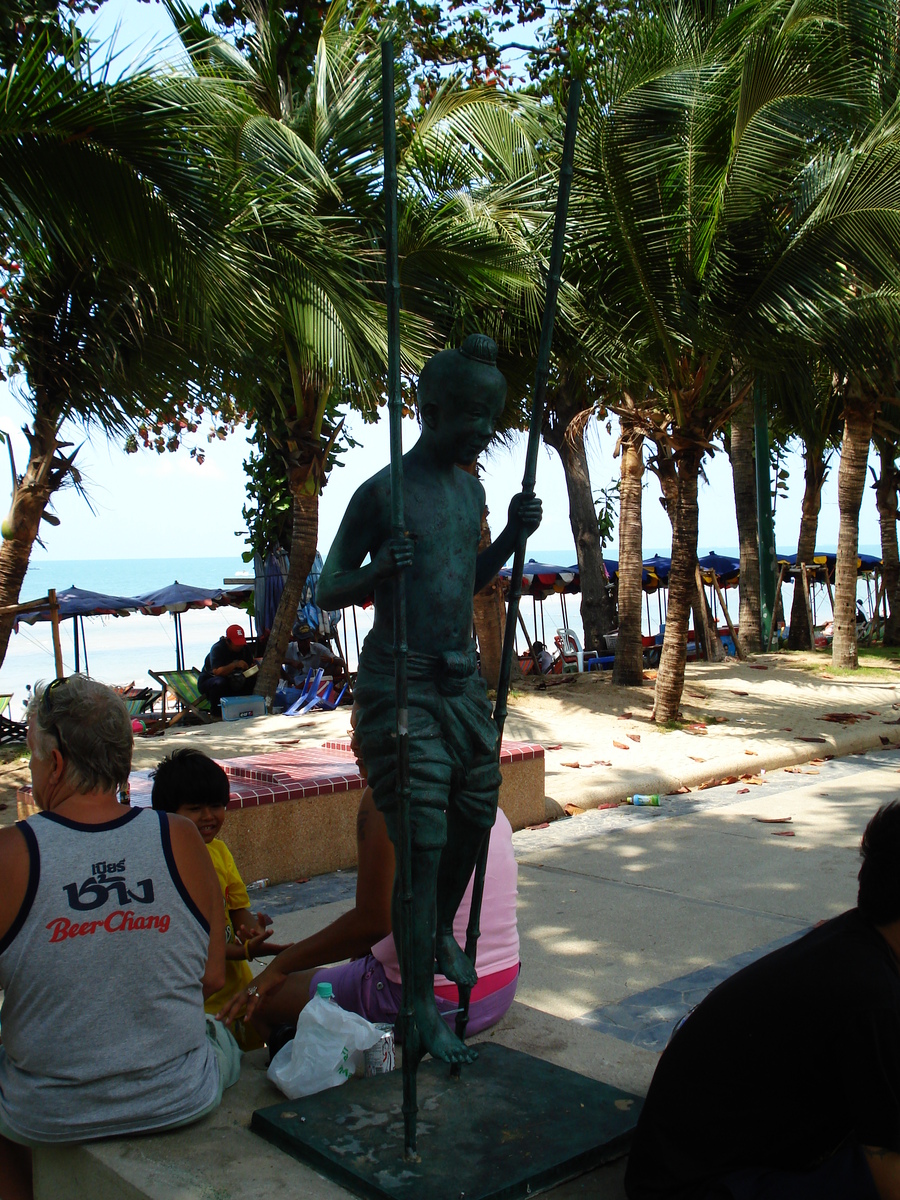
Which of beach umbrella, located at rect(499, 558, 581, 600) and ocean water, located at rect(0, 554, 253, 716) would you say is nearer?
beach umbrella, located at rect(499, 558, 581, 600)

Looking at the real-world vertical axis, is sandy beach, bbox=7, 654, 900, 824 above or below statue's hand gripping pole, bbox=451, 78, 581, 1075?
below

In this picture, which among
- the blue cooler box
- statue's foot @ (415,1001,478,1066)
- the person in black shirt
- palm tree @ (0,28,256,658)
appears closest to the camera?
the person in black shirt

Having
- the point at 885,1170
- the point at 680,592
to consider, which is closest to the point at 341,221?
the point at 680,592

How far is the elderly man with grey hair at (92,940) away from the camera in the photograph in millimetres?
2266

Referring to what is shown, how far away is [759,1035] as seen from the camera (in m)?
2.10

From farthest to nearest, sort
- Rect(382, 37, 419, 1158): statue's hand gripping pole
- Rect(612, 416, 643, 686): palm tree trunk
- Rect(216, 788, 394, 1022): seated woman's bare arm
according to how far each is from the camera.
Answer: Rect(612, 416, 643, 686): palm tree trunk, Rect(216, 788, 394, 1022): seated woman's bare arm, Rect(382, 37, 419, 1158): statue's hand gripping pole

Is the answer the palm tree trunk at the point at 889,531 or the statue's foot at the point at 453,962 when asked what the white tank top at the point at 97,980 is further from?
the palm tree trunk at the point at 889,531

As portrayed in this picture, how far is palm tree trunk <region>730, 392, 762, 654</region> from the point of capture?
17.9 meters

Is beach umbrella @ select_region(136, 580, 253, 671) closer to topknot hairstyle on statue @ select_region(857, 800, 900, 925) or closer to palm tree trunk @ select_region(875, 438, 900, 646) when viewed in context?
palm tree trunk @ select_region(875, 438, 900, 646)

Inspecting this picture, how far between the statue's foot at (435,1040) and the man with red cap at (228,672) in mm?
10573

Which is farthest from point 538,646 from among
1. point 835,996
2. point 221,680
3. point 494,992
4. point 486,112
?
point 835,996

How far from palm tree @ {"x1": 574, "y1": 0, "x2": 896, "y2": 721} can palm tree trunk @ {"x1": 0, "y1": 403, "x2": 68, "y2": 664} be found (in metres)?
5.34

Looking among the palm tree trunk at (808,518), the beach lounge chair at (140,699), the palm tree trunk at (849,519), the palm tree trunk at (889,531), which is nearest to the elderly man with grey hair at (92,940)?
→ the beach lounge chair at (140,699)

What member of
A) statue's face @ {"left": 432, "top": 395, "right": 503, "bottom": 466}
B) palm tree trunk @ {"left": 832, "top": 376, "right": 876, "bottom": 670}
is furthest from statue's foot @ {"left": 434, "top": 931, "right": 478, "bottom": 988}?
palm tree trunk @ {"left": 832, "top": 376, "right": 876, "bottom": 670}
